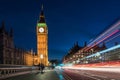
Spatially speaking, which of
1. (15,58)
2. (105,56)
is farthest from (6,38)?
(105,56)

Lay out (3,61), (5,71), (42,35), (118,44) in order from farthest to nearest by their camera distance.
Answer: (42,35) → (3,61) → (5,71) → (118,44)

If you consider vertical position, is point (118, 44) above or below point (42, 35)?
below

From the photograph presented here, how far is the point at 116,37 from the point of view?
22938 millimetres

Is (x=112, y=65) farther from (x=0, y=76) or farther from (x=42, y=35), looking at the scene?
(x=42, y=35)

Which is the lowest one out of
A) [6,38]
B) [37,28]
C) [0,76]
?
[0,76]

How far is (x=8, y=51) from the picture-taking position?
64.7 metres

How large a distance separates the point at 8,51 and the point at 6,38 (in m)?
10.3

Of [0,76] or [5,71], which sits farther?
[5,71]

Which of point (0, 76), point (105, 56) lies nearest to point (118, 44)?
point (105, 56)

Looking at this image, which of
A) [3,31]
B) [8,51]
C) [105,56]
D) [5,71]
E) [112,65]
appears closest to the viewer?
[112,65]

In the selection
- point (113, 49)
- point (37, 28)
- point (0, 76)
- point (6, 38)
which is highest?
point (37, 28)

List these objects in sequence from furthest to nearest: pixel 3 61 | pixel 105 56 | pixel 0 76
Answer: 1. pixel 3 61
2. pixel 0 76
3. pixel 105 56

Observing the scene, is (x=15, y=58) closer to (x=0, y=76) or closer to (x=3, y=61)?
(x=3, y=61)

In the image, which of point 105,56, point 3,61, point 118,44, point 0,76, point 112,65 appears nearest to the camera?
point 118,44
